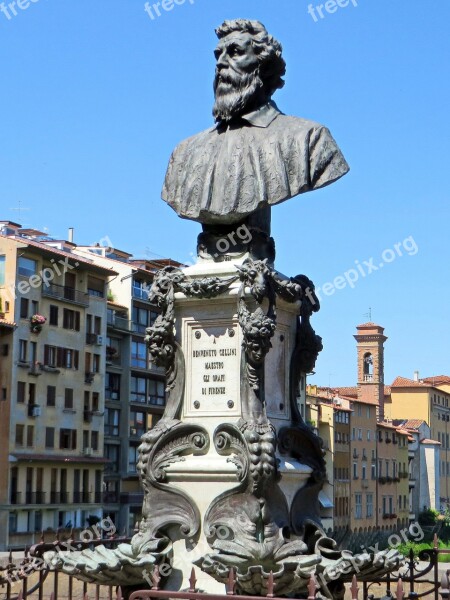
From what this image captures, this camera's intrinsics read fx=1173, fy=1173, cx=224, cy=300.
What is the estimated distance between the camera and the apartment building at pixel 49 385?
211 feet

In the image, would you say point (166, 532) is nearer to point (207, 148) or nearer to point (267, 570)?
point (267, 570)

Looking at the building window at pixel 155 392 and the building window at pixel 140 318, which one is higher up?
the building window at pixel 140 318

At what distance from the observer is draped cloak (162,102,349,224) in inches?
564

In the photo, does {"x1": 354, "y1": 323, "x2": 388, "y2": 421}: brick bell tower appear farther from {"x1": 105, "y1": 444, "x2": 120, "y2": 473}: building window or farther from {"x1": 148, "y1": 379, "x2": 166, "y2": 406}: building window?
{"x1": 105, "y1": 444, "x2": 120, "y2": 473}: building window

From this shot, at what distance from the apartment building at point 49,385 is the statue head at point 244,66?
163ft

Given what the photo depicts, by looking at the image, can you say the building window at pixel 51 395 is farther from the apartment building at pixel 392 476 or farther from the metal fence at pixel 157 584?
the metal fence at pixel 157 584

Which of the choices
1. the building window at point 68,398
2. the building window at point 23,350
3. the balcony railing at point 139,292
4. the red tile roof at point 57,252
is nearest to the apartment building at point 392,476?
the balcony railing at point 139,292

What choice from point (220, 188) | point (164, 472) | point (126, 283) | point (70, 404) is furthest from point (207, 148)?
point (126, 283)

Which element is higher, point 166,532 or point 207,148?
point 207,148

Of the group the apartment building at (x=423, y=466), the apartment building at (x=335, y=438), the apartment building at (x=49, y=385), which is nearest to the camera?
the apartment building at (x=49, y=385)

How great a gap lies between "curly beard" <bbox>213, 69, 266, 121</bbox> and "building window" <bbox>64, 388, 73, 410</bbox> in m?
56.4

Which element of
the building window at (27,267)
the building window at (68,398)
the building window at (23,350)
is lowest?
the building window at (68,398)

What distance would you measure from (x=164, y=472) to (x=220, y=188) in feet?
11.7

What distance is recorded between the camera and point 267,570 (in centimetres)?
1298
